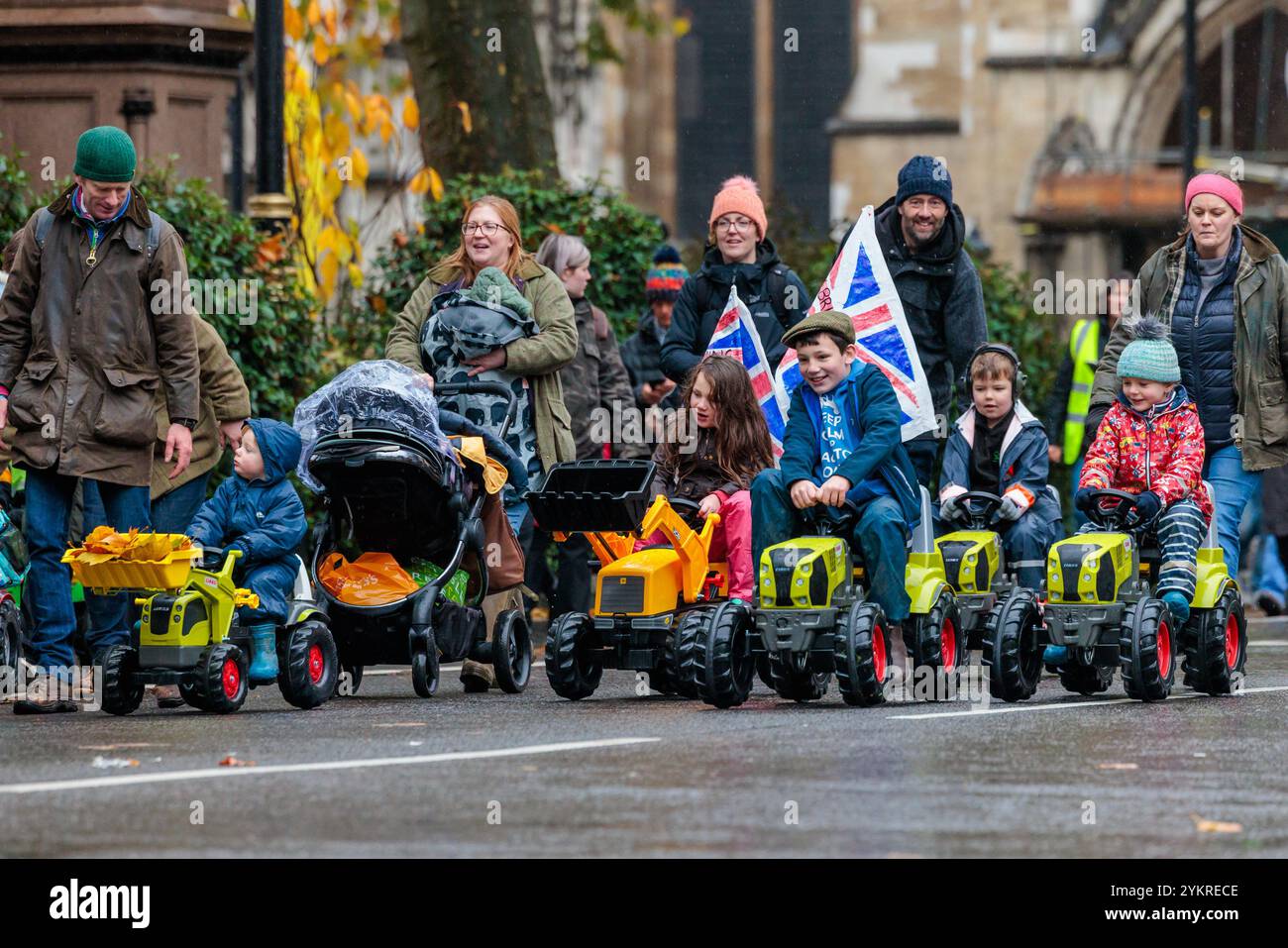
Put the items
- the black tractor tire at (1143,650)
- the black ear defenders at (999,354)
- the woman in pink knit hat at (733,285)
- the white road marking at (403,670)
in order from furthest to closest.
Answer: the white road marking at (403,670), the woman in pink knit hat at (733,285), the black ear defenders at (999,354), the black tractor tire at (1143,650)

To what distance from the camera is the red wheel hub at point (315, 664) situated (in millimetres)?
11156

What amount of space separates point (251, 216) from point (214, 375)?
3904 mm

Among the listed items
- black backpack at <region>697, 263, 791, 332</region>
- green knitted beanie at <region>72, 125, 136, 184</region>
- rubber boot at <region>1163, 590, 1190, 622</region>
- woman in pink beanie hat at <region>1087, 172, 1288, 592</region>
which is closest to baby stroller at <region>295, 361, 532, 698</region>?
green knitted beanie at <region>72, 125, 136, 184</region>

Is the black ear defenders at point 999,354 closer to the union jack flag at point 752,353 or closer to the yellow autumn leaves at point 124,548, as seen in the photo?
the union jack flag at point 752,353

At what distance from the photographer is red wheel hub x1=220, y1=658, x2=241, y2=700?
35.7 feet

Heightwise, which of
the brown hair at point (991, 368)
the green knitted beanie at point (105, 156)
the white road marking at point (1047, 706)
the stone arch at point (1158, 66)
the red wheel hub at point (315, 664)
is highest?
the stone arch at point (1158, 66)

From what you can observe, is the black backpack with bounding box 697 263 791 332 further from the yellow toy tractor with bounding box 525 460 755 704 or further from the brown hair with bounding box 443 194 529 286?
the yellow toy tractor with bounding box 525 460 755 704

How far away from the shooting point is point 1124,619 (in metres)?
11.1

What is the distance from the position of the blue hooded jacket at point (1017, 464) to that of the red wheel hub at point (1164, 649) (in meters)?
1.06

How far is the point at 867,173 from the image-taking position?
42750mm

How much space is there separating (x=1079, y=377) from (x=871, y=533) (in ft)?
19.2

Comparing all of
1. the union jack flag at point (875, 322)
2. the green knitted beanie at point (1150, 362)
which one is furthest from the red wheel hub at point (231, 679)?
the green knitted beanie at point (1150, 362)

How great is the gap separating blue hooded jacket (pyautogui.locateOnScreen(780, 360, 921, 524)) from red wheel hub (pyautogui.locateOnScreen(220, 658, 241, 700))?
213 cm

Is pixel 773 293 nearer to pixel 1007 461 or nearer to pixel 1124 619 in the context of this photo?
pixel 1007 461
